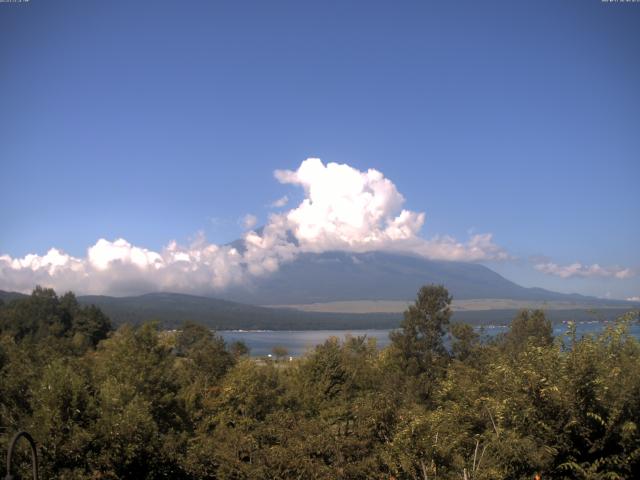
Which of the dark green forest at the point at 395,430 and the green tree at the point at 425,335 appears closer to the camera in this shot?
the dark green forest at the point at 395,430

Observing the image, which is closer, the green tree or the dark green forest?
the dark green forest

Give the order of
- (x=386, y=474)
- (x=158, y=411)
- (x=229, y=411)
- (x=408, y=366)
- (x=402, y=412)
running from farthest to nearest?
1. (x=408, y=366)
2. (x=229, y=411)
3. (x=158, y=411)
4. (x=402, y=412)
5. (x=386, y=474)

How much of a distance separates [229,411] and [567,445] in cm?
1984

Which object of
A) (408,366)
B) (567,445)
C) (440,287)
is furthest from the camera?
(440,287)

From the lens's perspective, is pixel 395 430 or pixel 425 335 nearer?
pixel 395 430

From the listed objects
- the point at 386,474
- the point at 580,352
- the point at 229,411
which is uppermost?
the point at 580,352

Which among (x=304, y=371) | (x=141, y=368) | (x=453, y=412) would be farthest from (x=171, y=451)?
(x=304, y=371)

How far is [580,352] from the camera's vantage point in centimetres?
1099

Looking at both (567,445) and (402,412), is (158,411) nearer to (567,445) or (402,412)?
(402,412)

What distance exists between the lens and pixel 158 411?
25.3 meters

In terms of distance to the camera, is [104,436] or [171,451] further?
[171,451]

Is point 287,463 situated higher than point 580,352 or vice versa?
point 580,352

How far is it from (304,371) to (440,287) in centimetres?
1599

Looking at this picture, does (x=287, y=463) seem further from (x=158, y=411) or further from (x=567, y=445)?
(x=158, y=411)
